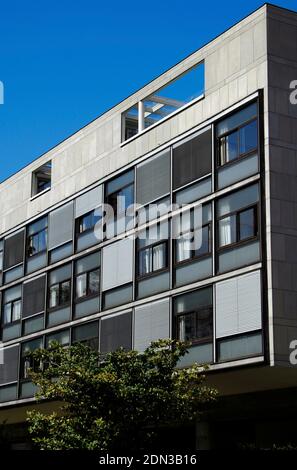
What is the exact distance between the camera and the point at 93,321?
119 feet

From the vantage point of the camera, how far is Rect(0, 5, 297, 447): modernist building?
2811cm

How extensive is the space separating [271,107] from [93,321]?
12501 mm

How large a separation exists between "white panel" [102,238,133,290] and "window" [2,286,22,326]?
26.6 ft

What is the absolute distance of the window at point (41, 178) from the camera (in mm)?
43406

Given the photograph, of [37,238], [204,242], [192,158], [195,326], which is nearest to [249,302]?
[195,326]

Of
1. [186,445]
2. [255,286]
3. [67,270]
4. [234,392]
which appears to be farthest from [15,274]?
[255,286]

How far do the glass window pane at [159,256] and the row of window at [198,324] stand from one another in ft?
4.45

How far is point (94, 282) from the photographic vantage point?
36719 millimetres

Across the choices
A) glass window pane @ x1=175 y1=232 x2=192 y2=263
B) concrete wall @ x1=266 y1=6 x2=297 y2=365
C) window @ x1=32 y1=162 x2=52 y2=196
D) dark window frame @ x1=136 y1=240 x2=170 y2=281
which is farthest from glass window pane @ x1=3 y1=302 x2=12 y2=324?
concrete wall @ x1=266 y1=6 x2=297 y2=365

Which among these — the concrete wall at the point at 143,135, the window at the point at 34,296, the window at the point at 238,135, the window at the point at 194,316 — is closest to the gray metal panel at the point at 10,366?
the window at the point at 34,296

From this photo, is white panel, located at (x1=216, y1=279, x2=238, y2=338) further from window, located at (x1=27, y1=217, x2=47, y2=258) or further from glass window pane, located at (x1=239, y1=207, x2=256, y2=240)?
window, located at (x1=27, y1=217, x2=47, y2=258)

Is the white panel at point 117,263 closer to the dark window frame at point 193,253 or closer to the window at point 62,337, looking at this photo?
the dark window frame at point 193,253

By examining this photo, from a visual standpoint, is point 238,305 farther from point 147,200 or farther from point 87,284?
point 87,284

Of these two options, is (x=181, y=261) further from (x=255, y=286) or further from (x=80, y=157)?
(x=80, y=157)
